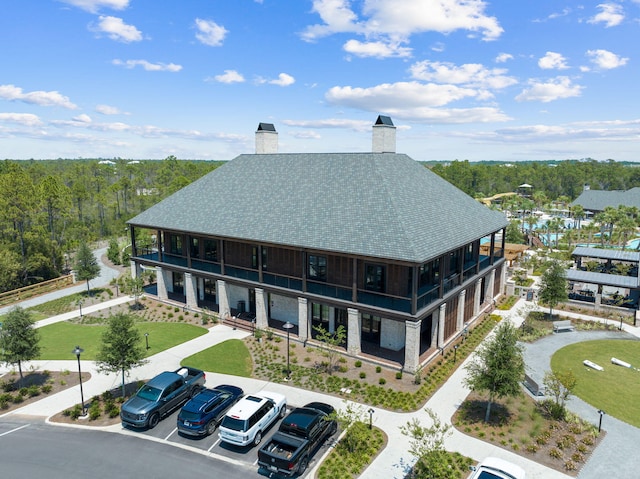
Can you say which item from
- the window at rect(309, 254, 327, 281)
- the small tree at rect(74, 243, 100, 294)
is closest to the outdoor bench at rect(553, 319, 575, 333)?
the window at rect(309, 254, 327, 281)

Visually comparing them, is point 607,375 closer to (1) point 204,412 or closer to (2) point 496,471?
(2) point 496,471

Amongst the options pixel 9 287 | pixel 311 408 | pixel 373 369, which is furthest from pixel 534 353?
pixel 9 287

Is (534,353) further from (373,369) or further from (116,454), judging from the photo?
(116,454)

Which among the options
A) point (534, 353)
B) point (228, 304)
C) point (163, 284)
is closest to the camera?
point (534, 353)

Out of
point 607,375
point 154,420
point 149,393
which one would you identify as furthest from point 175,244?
point 607,375

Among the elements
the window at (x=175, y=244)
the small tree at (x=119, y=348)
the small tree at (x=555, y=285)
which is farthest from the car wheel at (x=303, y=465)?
the small tree at (x=555, y=285)

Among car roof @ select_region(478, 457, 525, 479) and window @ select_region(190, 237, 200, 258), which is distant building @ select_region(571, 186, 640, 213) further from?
car roof @ select_region(478, 457, 525, 479)

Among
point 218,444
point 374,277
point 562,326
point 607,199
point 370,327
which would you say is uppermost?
point 607,199

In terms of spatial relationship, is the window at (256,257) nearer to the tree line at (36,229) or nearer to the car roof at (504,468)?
the car roof at (504,468)
